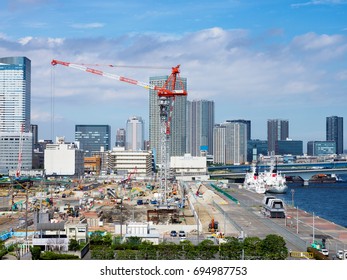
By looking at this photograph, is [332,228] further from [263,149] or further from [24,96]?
[263,149]

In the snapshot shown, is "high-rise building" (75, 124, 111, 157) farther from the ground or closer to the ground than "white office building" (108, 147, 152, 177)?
farther from the ground

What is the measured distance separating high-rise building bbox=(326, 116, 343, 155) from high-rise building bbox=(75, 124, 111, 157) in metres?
67.4

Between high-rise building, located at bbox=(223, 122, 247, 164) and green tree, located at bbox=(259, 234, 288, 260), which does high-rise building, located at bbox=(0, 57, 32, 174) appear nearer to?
high-rise building, located at bbox=(223, 122, 247, 164)

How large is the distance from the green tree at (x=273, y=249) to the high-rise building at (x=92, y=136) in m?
127

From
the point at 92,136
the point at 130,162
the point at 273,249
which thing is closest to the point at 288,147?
the point at 92,136

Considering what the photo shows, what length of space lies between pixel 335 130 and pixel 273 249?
6243 inches

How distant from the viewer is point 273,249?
1478cm

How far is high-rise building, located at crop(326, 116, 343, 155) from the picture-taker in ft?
541

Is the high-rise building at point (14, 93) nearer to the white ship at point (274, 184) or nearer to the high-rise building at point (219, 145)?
the high-rise building at point (219, 145)

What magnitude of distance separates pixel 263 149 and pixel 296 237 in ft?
461

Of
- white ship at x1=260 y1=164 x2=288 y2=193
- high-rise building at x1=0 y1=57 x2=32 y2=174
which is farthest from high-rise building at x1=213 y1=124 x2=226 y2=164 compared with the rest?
white ship at x1=260 y1=164 x2=288 y2=193

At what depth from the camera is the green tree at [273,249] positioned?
555 inches

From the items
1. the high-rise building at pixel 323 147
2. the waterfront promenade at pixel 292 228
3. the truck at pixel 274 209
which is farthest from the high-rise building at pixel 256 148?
the truck at pixel 274 209

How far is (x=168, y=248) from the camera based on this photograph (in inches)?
590
